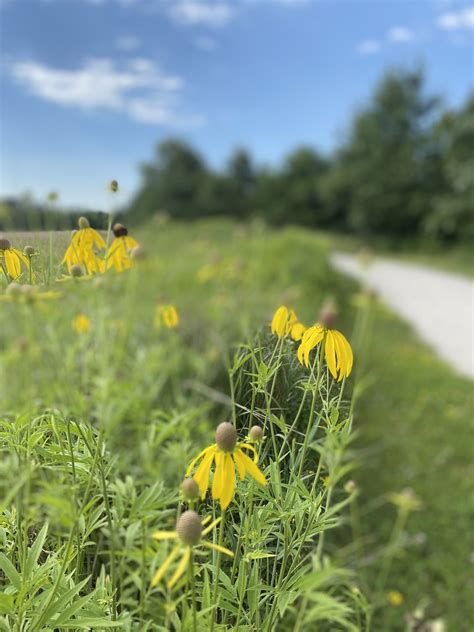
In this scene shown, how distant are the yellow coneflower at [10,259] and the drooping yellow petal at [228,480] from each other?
1.08 ft

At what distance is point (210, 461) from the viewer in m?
0.49

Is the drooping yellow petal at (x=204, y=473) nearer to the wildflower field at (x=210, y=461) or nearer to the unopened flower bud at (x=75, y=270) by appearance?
the wildflower field at (x=210, y=461)

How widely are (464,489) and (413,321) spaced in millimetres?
3408

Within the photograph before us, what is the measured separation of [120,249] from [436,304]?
20.6ft

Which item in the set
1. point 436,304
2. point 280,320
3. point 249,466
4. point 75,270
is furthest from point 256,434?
point 436,304

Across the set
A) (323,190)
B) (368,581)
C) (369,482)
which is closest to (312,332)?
(368,581)

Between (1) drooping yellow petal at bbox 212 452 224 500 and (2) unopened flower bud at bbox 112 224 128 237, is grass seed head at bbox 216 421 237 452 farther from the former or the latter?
(2) unopened flower bud at bbox 112 224 128 237

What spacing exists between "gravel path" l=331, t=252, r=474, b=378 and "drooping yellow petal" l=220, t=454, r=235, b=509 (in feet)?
8.49

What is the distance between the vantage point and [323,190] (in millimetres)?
17781

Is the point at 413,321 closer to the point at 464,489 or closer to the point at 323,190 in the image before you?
the point at 464,489

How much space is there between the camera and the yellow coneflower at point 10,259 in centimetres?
60

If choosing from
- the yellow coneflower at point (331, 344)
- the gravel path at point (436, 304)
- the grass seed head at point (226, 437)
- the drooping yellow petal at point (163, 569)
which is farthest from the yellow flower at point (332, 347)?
the gravel path at point (436, 304)

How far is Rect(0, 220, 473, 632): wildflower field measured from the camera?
0.56 m

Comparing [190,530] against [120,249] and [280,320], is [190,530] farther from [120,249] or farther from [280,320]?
[120,249]
